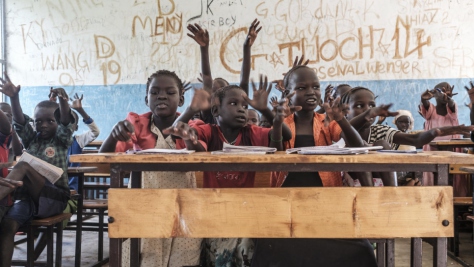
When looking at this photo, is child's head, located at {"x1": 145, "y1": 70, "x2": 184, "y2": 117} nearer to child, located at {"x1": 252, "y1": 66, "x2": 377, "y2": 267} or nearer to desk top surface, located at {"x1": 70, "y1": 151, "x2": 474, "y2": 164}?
child, located at {"x1": 252, "y1": 66, "x2": 377, "y2": 267}

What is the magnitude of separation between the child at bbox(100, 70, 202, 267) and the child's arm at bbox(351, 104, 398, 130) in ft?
2.89

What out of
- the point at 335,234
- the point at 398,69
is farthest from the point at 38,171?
the point at 398,69

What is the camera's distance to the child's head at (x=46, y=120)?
294cm

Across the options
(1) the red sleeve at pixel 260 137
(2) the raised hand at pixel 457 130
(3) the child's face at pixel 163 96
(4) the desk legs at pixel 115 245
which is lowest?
(4) the desk legs at pixel 115 245

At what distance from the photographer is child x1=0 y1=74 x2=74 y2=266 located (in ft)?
8.04

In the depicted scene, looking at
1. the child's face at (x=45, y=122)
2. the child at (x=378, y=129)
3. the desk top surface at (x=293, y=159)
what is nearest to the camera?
the desk top surface at (x=293, y=159)

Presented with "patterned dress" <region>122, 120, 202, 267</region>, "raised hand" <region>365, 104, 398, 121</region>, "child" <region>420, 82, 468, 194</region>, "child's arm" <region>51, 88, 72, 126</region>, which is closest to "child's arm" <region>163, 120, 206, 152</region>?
"patterned dress" <region>122, 120, 202, 267</region>

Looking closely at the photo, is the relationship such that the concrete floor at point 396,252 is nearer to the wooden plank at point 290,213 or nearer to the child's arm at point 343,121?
the child's arm at point 343,121

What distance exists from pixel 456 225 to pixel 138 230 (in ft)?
9.32

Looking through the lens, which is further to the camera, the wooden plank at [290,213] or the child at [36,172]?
the child at [36,172]

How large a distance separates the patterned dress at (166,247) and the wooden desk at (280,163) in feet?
1.62

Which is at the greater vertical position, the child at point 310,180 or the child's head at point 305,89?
the child's head at point 305,89

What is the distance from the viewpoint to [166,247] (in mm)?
2148

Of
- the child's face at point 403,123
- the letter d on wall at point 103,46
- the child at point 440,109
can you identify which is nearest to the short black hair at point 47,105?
the child's face at point 403,123
